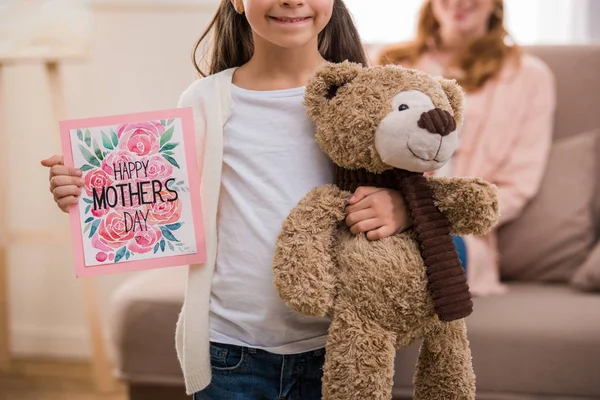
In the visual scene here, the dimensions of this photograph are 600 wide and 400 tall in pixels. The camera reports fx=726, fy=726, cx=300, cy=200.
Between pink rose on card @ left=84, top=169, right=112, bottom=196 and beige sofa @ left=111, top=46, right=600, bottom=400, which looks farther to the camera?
beige sofa @ left=111, top=46, right=600, bottom=400

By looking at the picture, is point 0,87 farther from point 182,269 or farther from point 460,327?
point 460,327

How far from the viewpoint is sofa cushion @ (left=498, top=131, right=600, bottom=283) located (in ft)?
5.83

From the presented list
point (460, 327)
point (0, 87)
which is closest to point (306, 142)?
point (460, 327)

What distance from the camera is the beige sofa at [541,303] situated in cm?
146

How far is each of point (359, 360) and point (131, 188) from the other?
1.24ft

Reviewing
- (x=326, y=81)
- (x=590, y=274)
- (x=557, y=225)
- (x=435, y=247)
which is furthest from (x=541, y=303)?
(x=326, y=81)

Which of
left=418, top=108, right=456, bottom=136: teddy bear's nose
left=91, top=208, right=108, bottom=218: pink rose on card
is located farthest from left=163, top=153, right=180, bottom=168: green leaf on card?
left=418, top=108, right=456, bottom=136: teddy bear's nose

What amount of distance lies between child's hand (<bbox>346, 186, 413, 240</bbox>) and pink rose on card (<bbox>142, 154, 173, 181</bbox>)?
0.82 feet

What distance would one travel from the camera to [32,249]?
2.46 metres

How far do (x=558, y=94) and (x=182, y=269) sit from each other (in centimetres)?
108

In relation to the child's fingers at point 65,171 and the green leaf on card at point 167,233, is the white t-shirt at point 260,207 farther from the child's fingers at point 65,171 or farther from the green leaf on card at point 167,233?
the child's fingers at point 65,171

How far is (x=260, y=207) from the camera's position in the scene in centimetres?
99

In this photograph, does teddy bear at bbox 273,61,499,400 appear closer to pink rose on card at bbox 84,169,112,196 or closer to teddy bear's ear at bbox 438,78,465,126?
teddy bear's ear at bbox 438,78,465,126

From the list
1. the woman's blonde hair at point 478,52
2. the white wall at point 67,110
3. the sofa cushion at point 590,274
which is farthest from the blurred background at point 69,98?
the sofa cushion at point 590,274
